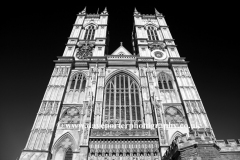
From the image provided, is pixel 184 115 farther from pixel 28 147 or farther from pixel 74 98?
pixel 28 147

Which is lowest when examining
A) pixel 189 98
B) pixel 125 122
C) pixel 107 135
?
pixel 107 135

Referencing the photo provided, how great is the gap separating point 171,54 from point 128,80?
6821 millimetres

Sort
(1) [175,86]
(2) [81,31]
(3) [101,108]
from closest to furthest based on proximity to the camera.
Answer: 1. (3) [101,108]
2. (1) [175,86]
3. (2) [81,31]

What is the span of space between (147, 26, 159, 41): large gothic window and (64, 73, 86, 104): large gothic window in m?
11.9

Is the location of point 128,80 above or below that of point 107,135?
above

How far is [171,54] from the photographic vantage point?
2172 centimetres

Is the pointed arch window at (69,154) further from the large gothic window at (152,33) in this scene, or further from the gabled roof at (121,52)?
the large gothic window at (152,33)

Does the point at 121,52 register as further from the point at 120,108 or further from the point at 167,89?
the point at 120,108

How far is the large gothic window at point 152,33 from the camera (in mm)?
25106

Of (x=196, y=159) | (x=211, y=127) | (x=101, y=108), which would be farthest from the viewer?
(x=101, y=108)

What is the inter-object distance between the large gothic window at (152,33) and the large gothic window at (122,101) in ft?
28.3

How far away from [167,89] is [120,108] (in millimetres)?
5488

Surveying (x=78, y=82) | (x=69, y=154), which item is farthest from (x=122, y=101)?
(x=69, y=154)

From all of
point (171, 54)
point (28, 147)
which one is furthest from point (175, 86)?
point (28, 147)
